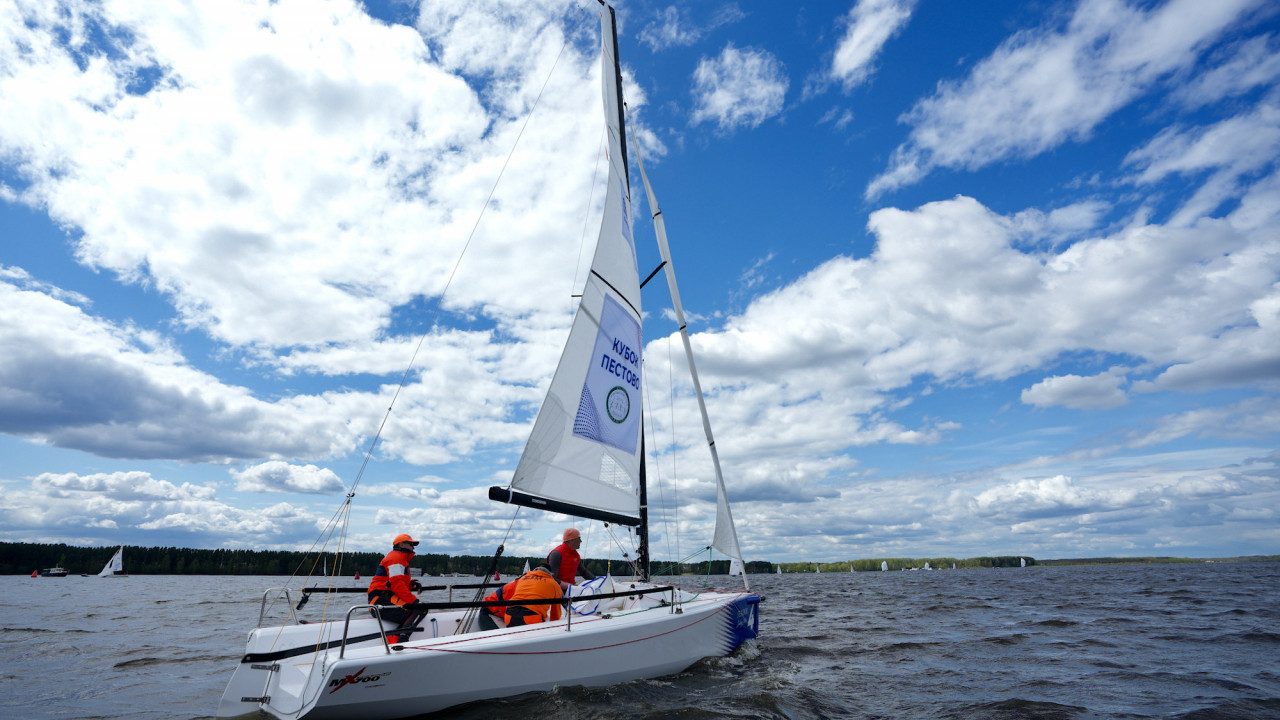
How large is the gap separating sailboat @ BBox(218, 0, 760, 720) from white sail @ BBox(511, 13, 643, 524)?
24 mm

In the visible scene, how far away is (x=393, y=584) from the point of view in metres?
7.10

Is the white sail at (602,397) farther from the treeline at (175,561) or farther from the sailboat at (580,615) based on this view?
the treeline at (175,561)

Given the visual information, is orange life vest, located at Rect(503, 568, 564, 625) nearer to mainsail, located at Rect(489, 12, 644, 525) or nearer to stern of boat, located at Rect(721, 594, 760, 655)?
mainsail, located at Rect(489, 12, 644, 525)

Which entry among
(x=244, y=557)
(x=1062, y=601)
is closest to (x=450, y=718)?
(x=1062, y=601)

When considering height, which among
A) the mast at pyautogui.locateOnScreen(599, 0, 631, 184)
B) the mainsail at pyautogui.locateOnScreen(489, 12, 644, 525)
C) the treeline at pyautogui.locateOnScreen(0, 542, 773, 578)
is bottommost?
the treeline at pyautogui.locateOnScreen(0, 542, 773, 578)

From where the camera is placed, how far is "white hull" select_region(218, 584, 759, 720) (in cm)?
479

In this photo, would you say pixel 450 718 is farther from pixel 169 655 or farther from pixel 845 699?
pixel 169 655

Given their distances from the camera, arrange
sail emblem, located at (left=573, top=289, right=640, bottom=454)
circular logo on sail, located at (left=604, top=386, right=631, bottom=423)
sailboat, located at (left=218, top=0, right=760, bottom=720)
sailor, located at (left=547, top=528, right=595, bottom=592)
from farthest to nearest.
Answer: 1. circular logo on sail, located at (left=604, top=386, right=631, bottom=423)
2. sail emblem, located at (left=573, top=289, right=640, bottom=454)
3. sailor, located at (left=547, top=528, right=595, bottom=592)
4. sailboat, located at (left=218, top=0, right=760, bottom=720)

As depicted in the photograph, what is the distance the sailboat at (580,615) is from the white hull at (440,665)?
14 millimetres

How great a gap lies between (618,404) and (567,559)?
2.64 m

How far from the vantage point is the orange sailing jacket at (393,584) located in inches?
277

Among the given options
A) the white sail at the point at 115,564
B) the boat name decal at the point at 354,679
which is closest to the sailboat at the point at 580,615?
the boat name decal at the point at 354,679

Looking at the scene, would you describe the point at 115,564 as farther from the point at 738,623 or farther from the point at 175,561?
the point at 738,623

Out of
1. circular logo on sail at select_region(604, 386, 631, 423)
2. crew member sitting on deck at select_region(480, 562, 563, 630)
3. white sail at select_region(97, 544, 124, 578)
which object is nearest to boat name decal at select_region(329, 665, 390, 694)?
crew member sitting on deck at select_region(480, 562, 563, 630)
